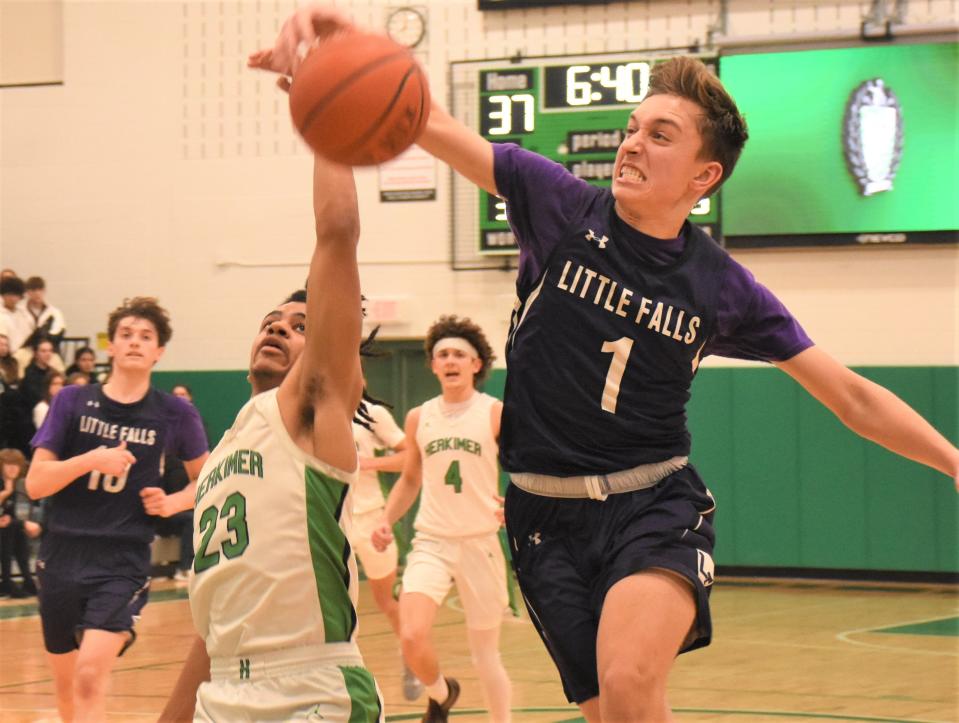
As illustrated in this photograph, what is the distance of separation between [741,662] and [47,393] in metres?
7.16

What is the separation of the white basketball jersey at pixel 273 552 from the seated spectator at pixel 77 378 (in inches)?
425

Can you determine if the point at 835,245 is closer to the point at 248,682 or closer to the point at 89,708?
the point at 89,708

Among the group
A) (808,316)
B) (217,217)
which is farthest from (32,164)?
(808,316)

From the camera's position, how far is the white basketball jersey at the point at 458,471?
26.1ft

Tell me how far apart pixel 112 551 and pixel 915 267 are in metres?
9.22

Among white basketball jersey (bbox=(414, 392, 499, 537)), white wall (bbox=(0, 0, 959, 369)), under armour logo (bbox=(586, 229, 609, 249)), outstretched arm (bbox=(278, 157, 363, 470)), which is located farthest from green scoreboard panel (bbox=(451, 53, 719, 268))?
outstretched arm (bbox=(278, 157, 363, 470))

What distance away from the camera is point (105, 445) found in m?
6.55

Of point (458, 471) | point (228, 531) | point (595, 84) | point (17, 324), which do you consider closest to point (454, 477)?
point (458, 471)

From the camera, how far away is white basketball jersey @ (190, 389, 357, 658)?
3.15m

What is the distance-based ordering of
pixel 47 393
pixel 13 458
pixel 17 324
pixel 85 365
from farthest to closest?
pixel 17 324 < pixel 85 365 < pixel 47 393 < pixel 13 458

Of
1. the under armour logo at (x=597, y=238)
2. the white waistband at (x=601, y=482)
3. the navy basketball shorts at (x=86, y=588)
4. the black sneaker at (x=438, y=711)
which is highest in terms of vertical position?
the under armour logo at (x=597, y=238)

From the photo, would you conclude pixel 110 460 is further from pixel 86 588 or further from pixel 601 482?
pixel 601 482

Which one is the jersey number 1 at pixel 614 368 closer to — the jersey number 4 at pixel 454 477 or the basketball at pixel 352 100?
the basketball at pixel 352 100

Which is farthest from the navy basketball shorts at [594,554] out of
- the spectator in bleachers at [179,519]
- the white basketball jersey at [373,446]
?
the spectator in bleachers at [179,519]
